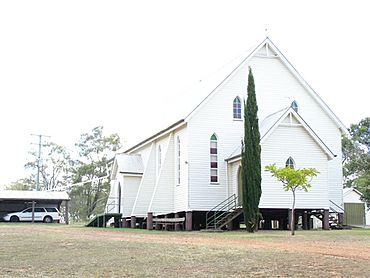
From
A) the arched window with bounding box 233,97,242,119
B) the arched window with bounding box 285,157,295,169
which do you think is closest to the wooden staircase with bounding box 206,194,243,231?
the arched window with bounding box 285,157,295,169

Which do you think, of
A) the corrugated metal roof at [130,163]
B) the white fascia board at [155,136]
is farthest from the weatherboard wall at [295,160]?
the corrugated metal roof at [130,163]

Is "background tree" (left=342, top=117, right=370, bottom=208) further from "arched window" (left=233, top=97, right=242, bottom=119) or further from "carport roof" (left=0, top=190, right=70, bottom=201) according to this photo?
"carport roof" (left=0, top=190, right=70, bottom=201)

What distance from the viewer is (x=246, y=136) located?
30641 millimetres

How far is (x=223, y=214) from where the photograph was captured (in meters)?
34.2

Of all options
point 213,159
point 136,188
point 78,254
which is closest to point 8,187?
point 136,188

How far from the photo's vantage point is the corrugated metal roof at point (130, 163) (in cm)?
4378

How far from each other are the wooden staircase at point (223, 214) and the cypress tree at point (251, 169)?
2.63m

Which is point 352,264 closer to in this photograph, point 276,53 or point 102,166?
point 276,53

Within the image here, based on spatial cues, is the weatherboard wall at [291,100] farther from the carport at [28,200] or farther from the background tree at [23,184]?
the background tree at [23,184]

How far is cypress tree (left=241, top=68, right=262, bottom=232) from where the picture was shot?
29.9 m

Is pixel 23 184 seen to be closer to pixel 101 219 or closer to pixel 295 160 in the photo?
pixel 101 219

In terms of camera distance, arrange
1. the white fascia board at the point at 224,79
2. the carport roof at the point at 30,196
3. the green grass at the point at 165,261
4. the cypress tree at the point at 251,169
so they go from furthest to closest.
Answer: the carport roof at the point at 30,196
the white fascia board at the point at 224,79
the cypress tree at the point at 251,169
the green grass at the point at 165,261

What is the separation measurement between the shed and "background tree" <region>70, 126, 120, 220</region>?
3706 centimetres

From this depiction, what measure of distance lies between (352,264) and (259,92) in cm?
2448
